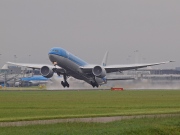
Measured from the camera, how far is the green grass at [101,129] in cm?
2620

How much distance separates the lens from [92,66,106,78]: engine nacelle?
102062 mm

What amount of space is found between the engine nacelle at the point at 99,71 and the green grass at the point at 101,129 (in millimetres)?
69485

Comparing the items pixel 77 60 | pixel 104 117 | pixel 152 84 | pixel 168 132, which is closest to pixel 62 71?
pixel 77 60

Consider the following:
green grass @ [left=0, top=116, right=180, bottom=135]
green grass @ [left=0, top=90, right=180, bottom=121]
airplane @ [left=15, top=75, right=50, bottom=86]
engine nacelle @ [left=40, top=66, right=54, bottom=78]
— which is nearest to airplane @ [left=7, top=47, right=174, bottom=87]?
engine nacelle @ [left=40, top=66, right=54, bottom=78]

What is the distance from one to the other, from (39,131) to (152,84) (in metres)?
105

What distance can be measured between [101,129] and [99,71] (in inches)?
2957

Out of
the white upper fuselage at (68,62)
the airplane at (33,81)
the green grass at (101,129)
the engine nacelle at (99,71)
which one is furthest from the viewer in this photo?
the airplane at (33,81)

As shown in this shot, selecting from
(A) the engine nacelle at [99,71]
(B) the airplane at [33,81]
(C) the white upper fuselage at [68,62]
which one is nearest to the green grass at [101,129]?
(C) the white upper fuselage at [68,62]

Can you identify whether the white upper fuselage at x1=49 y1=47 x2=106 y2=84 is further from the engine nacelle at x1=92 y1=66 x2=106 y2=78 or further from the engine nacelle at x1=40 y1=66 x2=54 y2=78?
the engine nacelle at x1=40 y1=66 x2=54 y2=78

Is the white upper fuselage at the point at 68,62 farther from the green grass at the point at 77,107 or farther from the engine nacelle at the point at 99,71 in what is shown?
the green grass at the point at 77,107

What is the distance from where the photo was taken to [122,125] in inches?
1188

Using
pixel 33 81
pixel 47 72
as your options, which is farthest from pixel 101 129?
pixel 33 81

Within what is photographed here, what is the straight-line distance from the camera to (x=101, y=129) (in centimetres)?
2752

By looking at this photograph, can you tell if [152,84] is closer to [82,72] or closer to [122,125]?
[82,72]
